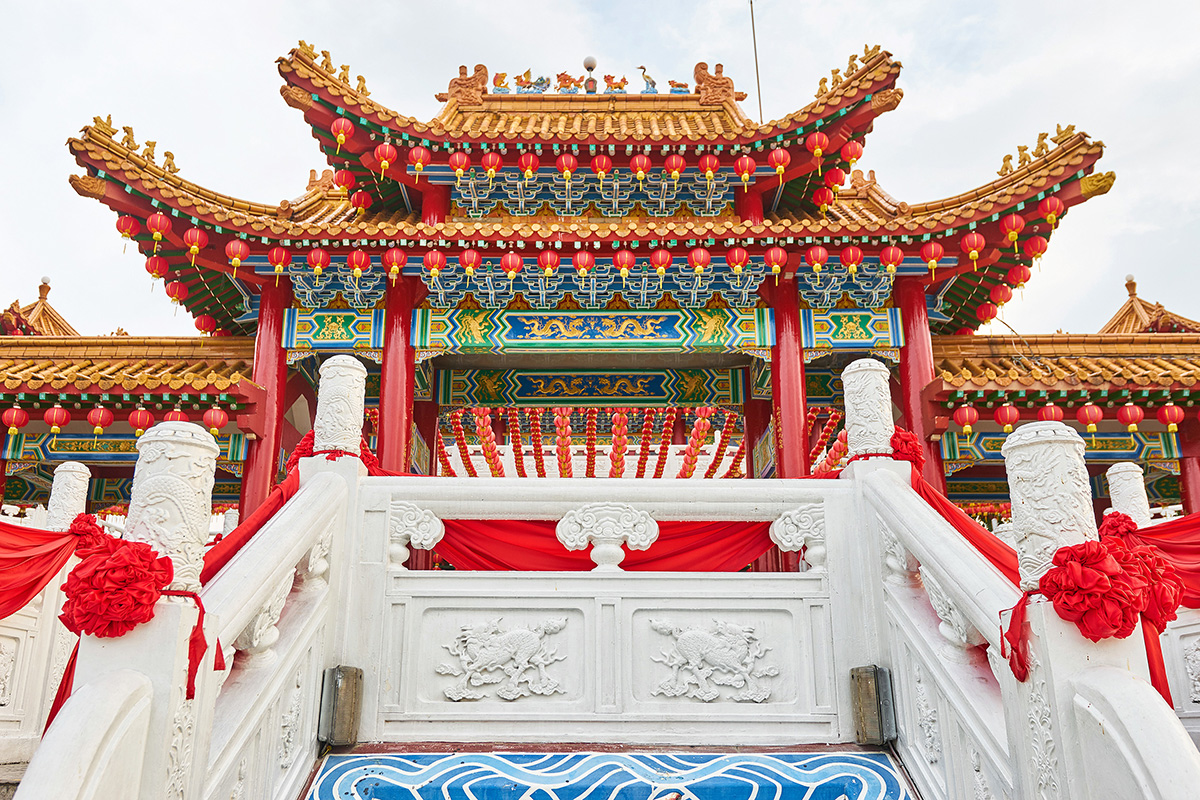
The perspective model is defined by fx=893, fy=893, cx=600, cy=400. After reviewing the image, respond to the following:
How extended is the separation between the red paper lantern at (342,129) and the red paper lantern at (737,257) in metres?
3.61

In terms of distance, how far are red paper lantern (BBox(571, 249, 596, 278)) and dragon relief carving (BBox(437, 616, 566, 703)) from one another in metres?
4.48

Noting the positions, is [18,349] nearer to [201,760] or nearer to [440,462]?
[440,462]

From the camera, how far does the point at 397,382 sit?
25.8 feet

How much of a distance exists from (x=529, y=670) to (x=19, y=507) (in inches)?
375

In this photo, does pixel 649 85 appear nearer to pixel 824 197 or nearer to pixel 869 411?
pixel 824 197

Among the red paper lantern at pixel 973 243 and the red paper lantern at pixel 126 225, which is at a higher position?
the red paper lantern at pixel 126 225

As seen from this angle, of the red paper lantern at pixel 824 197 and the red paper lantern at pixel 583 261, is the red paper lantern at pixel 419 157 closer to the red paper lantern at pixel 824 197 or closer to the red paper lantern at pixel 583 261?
the red paper lantern at pixel 583 261

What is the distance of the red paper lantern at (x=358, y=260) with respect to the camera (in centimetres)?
766

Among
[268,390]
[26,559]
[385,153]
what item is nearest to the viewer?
[26,559]

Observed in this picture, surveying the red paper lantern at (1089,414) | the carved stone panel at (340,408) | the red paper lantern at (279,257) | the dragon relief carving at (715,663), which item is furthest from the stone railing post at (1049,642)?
the red paper lantern at (279,257)

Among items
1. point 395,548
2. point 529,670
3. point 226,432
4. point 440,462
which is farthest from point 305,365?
point 529,670

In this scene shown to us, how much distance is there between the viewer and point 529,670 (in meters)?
3.59

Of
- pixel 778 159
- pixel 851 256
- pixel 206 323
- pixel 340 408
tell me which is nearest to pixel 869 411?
pixel 340 408

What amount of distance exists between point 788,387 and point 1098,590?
5566 millimetres
